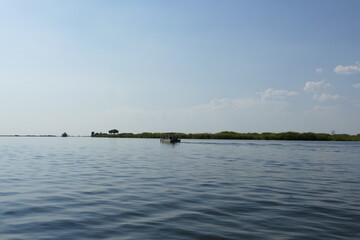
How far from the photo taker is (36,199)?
15.1 m

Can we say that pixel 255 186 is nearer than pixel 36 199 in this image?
No

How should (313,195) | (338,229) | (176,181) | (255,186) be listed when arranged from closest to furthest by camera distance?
(338,229)
(313,195)
(255,186)
(176,181)

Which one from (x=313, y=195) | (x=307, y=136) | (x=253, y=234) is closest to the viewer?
(x=253, y=234)

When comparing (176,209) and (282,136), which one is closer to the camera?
(176,209)

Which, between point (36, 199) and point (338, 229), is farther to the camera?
point (36, 199)

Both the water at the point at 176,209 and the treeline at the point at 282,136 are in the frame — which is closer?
the water at the point at 176,209

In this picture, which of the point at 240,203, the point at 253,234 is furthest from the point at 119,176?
the point at 253,234

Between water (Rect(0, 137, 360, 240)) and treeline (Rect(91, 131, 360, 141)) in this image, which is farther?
treeline (Rect(91, 131, 360, 141))

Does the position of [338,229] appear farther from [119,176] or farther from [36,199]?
[119,176]

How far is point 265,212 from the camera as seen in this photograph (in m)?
12.9

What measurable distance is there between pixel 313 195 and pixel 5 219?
575 inches

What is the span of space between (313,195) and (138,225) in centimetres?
1068

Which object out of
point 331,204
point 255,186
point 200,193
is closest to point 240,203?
point 200,193

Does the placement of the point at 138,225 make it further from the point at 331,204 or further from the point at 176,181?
the point at 176,181
